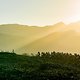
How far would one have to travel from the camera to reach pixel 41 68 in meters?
42.0

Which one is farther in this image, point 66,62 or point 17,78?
point 66,62

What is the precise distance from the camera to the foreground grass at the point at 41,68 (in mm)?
36156

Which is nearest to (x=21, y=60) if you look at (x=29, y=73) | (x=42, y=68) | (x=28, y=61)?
(x=28, y=61)

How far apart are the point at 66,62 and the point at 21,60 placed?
6969mm

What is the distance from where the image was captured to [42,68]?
42.0m

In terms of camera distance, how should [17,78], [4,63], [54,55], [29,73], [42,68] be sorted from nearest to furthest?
[17,78] < [29,73] < [42,68] < [4,63] < [54,55]

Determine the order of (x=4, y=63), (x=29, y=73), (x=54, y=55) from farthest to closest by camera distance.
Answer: (x=54, y=55), (x=4, y=63), (x=29, y=73)

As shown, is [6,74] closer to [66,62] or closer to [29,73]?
[29,73]

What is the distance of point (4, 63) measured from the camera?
156 feet

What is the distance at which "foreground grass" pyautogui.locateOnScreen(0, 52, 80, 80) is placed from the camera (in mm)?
36156

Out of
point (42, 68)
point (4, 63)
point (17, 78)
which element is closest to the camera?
point (17, 78)

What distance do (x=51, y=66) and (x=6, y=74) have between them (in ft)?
26.9

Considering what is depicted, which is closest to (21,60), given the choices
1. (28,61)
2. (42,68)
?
(28,61)

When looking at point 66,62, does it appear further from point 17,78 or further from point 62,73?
point 17,78
